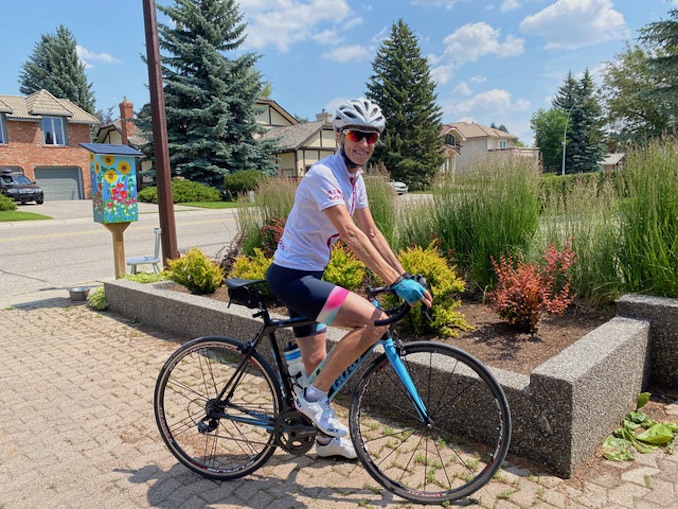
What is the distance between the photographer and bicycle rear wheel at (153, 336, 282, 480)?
2.95 m

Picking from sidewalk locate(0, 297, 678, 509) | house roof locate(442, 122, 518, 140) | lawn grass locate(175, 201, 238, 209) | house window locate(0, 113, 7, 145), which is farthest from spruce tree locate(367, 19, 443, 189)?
house roof locate(442, 122, 518, 140)

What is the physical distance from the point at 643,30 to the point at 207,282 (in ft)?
99.7

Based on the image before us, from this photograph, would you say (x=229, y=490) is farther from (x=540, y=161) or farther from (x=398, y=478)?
(x=540, y=161)

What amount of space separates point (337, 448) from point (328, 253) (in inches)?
45.8

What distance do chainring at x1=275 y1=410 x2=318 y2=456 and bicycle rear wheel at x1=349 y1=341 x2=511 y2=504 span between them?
10.4 inches

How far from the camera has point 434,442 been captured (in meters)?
3.14

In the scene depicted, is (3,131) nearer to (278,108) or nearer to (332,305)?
(278,108)

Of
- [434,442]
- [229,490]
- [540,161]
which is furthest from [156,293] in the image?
[540,161]

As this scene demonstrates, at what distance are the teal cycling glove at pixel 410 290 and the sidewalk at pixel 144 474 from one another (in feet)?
3.69

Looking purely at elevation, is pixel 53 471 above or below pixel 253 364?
below

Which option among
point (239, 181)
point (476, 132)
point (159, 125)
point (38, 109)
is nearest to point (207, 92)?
point (239, 181)

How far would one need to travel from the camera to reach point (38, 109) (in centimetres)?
3588

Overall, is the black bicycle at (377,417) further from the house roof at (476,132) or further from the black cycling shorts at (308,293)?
the house roof at (476,132)

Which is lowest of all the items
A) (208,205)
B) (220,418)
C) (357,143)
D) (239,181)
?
(220,418)
